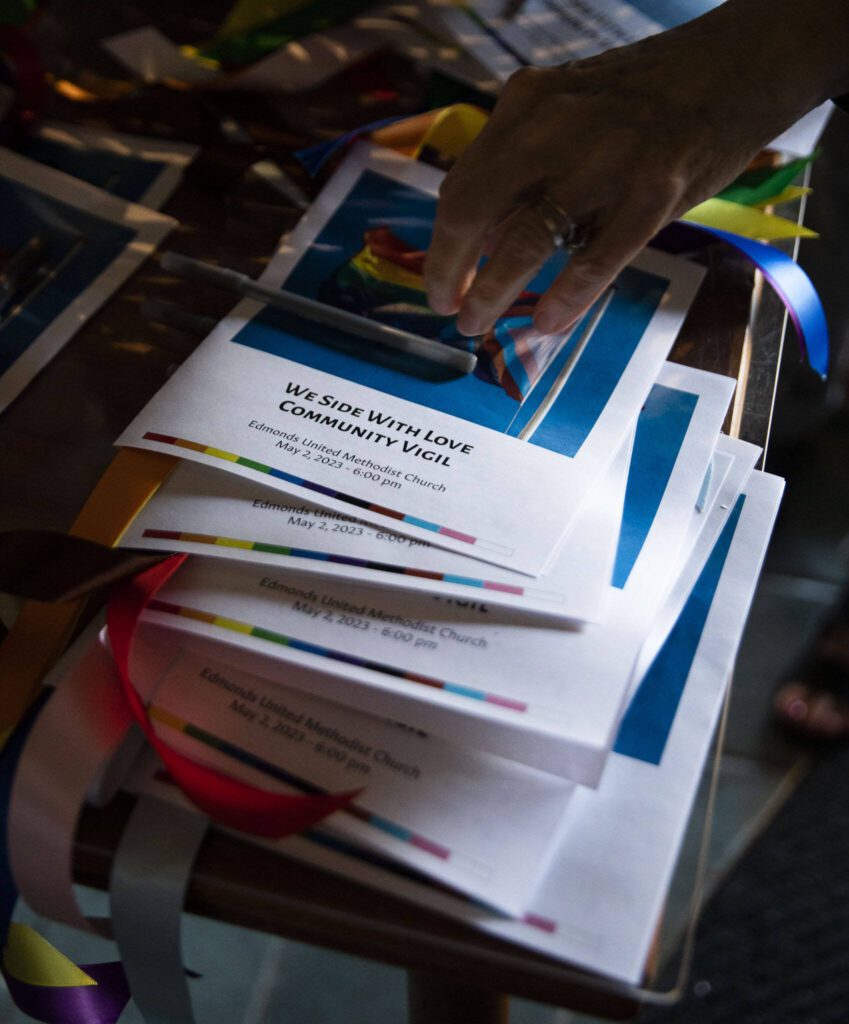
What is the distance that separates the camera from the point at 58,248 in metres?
0.70

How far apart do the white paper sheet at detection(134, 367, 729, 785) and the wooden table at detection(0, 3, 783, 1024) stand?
0.08 m

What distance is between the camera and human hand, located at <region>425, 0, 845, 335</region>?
538mm

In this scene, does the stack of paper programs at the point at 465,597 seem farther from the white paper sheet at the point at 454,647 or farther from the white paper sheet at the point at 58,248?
the white paper sheet at the point at 58,248

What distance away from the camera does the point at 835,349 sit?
107 cm

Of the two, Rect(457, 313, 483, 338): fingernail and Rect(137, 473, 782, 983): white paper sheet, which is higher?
Rect(457, 313, 483, 338): fingernail

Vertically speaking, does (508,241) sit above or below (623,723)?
above

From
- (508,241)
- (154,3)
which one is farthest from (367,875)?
(154,3)

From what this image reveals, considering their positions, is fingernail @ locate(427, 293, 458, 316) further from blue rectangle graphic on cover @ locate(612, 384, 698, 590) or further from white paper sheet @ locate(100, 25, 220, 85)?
white paper sheet @ locate(100, 25, 220, 85)

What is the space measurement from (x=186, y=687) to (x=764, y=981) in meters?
0.97

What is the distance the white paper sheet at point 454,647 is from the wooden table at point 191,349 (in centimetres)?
8

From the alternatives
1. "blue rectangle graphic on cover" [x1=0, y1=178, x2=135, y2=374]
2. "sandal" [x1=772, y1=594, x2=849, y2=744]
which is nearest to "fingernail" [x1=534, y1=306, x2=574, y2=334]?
"blue rectangle graphic on cover" [x1=0, y1=178, x2=135, y2=374]

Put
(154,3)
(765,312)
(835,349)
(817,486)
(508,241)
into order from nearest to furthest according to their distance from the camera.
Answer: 1. (508,241)
2. (765,312)
3. (154,3)
4. (835,349)
5. (817,486)

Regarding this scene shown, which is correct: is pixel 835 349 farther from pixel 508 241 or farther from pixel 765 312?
pixel 508 241

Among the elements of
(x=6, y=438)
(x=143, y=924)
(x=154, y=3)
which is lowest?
(x=143, y=924)
